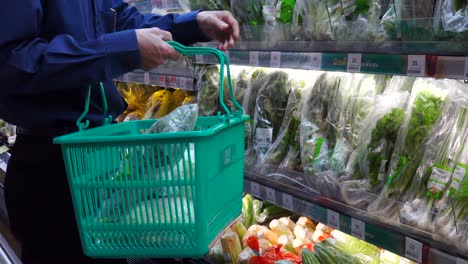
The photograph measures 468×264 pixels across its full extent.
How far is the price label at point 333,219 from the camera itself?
4.98 ft

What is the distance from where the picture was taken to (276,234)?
2221mm

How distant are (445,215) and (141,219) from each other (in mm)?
833

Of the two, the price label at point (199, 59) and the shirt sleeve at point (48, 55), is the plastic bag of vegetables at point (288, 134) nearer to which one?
the price label at point (199, 59)

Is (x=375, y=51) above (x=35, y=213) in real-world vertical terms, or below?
above

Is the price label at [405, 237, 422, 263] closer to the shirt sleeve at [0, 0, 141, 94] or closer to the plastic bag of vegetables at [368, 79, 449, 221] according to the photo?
the plastic bag of vegetables at [368, 79, 449, 221]

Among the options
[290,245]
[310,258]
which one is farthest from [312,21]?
[290,245]

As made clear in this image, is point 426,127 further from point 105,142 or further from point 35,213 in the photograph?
point 35,213

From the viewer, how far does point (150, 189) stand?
106 centimetres

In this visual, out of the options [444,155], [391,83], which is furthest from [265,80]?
[444,155]

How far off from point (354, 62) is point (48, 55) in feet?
2.91

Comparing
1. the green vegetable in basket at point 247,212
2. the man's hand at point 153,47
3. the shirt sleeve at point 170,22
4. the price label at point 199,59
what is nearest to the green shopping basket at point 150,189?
the man's hand at point 153,47

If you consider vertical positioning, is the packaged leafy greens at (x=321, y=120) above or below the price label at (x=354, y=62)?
below

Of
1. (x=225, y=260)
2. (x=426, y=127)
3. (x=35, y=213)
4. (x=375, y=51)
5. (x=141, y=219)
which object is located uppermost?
(x=375, y=51)

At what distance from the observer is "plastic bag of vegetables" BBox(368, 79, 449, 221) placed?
1446 mm
